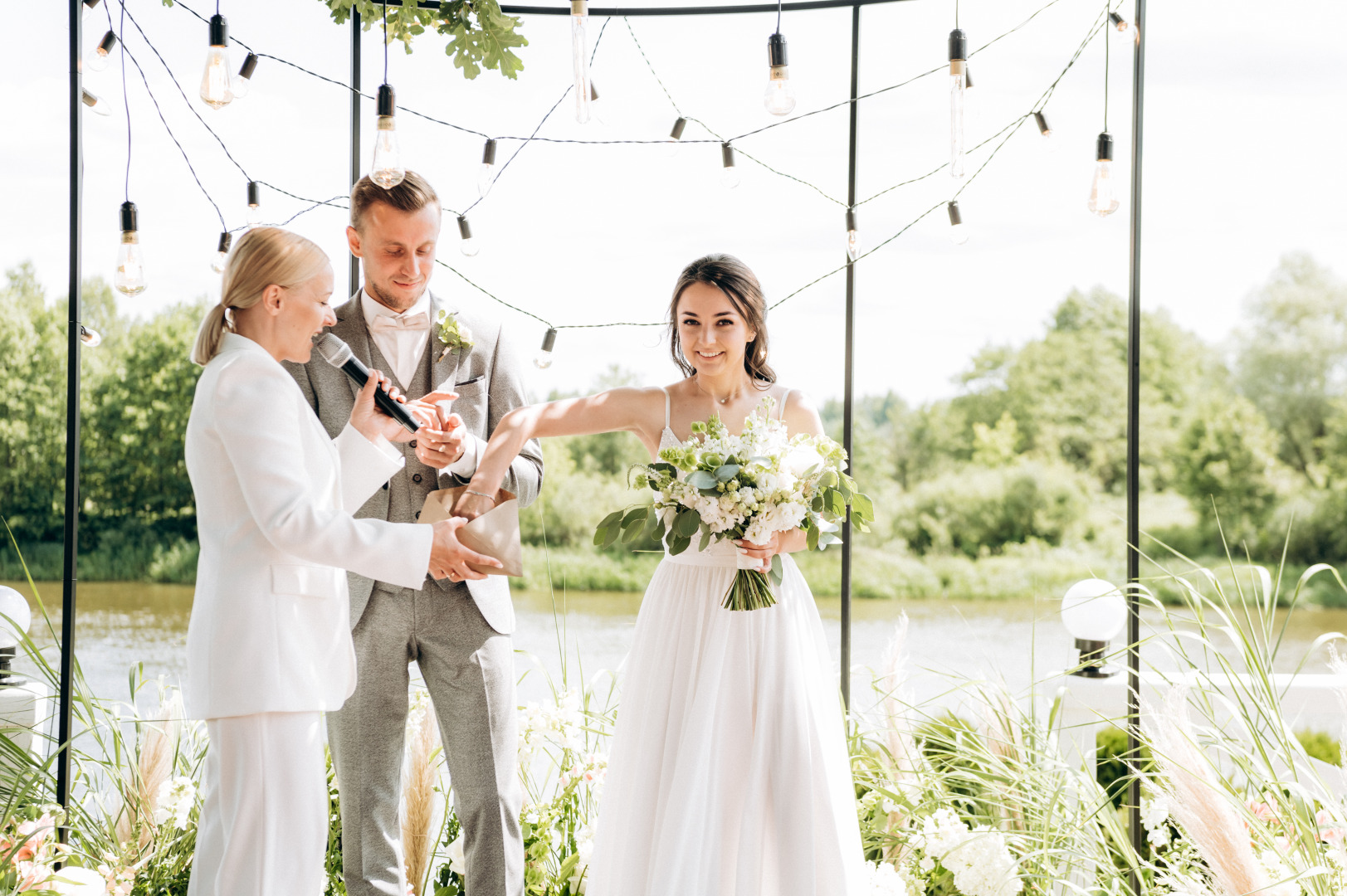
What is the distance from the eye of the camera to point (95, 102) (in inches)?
111

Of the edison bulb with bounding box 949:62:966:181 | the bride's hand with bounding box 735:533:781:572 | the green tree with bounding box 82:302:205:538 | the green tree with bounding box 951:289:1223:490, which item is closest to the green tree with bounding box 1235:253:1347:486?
the green tree with bounding box 951:289:1223:490

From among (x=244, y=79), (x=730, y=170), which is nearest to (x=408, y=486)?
(x=244, y=79)

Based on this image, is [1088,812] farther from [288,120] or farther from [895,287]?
[895,287]

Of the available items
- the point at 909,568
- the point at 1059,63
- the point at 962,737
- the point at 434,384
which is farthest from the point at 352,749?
the point at 1059,63

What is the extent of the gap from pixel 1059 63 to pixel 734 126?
651cm

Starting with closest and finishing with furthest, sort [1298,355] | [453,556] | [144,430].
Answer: [453,556]
[144,430]
[1298,355]

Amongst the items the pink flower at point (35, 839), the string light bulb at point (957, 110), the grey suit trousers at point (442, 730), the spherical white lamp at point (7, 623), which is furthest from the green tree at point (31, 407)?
the string light bulb at point (957, 110)

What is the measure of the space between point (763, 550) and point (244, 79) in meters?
1.77

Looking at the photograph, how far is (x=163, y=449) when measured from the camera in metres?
14.6

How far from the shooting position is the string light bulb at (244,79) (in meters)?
2.44

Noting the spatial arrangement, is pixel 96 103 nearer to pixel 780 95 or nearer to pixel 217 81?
pixel 217 81

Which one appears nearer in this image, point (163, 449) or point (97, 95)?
point (97, 95)

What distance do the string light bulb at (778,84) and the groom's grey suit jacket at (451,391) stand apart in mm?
887

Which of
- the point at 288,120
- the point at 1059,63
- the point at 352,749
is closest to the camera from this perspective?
the point at 352,749
